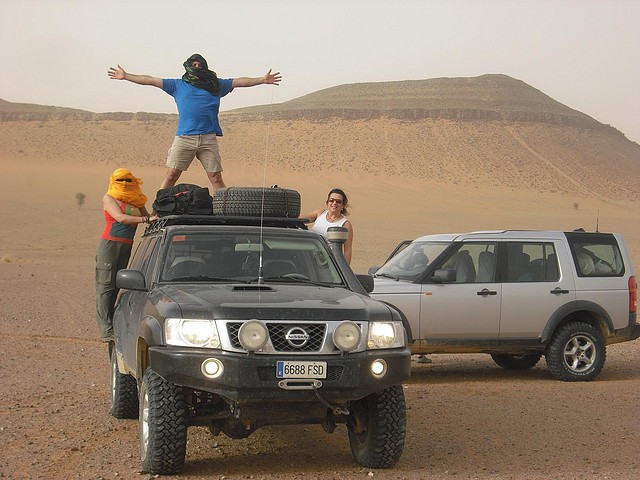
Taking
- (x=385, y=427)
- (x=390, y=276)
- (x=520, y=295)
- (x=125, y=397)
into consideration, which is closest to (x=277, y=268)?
(x=385, y=427)

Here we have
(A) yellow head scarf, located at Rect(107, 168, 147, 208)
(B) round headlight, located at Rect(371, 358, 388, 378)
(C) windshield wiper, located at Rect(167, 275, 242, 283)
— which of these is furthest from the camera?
(A) yellow head scarf, located at Rect(107, 168, 147, 208)

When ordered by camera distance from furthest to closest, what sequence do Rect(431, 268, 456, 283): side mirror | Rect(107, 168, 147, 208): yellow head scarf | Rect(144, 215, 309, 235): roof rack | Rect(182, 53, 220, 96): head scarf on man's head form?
1. Rect(431, 268, 456, 283): side mirror
2. Rect(182, 53, 220, 96): head scarf on man's head
3. Rect(107, 168, 147, 208): yellow head scarf
4. Rect(144, 215, 309, 235): roof rack

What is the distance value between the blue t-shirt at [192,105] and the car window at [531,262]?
151 inches

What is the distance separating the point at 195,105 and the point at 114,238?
1.77 metres

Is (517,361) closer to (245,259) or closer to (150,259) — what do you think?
(245,259)

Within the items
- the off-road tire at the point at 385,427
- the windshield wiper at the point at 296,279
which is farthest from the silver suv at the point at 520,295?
the off-road tire at the point at 385,427

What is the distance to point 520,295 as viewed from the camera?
1110cm

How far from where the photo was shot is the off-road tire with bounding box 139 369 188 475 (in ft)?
19.5

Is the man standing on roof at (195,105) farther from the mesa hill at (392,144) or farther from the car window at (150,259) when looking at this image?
the mesa hill at (392,144)

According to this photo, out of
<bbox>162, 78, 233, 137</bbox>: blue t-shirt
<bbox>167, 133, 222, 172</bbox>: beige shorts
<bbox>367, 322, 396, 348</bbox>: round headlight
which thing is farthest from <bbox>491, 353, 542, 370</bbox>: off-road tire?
Result: <bbox>367, 322, 396, 348</bbox>: round headlight

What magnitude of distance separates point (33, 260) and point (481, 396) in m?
23.3

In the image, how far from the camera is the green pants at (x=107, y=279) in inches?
360

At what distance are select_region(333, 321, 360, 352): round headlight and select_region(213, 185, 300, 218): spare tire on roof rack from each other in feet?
6.57

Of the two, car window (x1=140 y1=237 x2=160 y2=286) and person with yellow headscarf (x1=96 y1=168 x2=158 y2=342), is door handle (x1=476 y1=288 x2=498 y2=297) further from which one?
car window (x1=140 y1=237 x2=160 y2=286)
